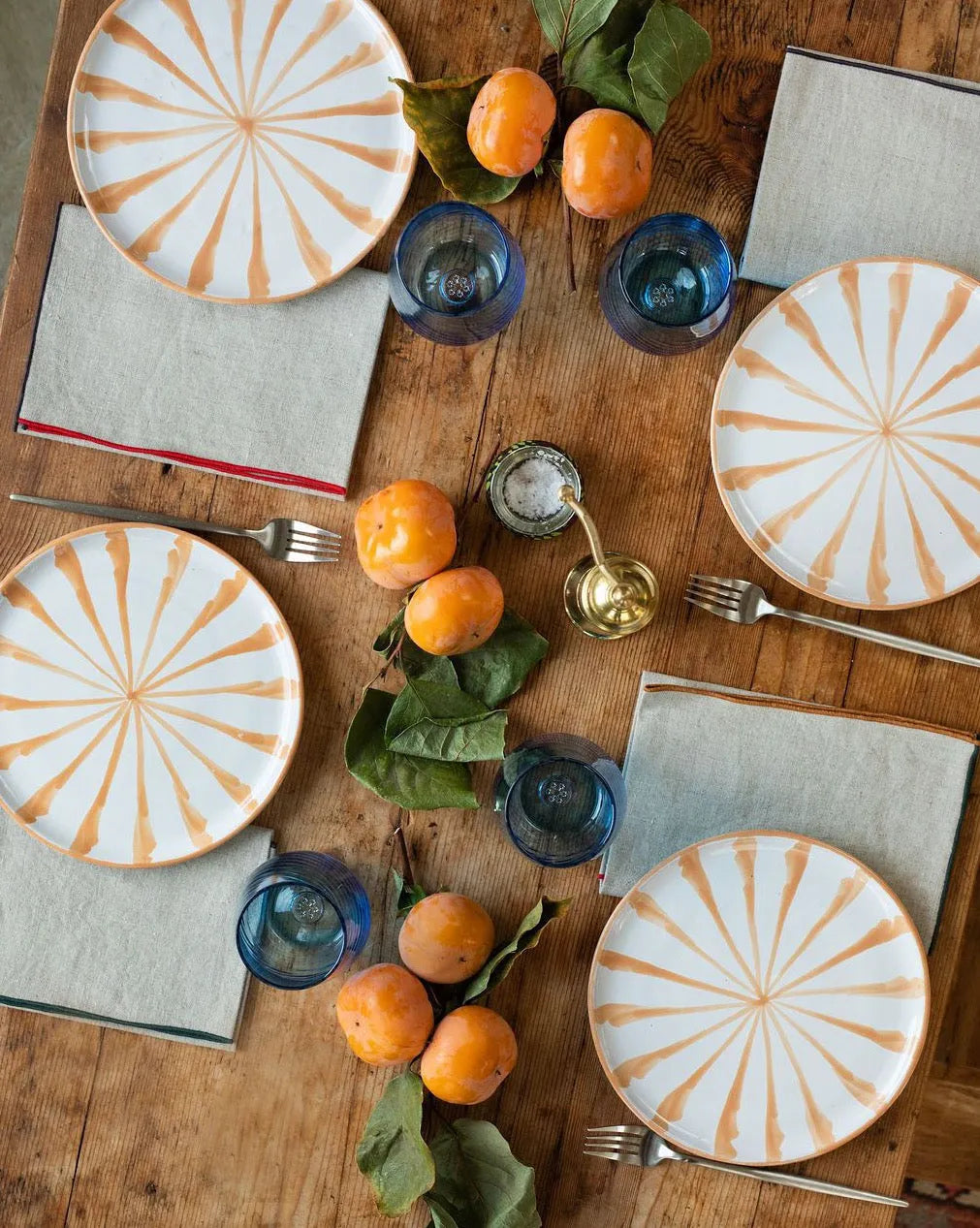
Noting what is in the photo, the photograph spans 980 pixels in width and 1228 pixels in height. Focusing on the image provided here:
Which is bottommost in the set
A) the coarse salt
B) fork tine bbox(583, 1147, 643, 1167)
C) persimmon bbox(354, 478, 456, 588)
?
fork tine bbox(583, 1147, 643, 1167)

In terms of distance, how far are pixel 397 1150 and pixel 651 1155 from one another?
0.26 meters

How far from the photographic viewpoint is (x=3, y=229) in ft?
5.10

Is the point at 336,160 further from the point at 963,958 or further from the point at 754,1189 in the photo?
the point at 963,958

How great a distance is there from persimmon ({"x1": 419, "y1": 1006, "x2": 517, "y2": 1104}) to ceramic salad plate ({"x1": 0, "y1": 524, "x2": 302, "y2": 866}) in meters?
0.28

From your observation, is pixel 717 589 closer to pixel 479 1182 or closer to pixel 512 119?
Result: pixel 512 119

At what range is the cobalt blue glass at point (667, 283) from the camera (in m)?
0.93

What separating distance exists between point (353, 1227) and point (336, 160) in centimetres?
107

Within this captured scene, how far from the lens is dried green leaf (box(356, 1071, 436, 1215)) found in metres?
0.90

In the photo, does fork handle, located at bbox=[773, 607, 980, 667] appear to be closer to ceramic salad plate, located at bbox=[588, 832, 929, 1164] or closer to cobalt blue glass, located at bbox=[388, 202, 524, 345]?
ceramic salad plate, located at bbox=[588, 832, 929, 1164]

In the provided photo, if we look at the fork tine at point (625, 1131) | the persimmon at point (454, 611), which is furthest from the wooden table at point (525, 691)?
the persimmon at point (454, 611)

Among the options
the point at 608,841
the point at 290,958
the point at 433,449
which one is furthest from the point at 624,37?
the point at 290,958

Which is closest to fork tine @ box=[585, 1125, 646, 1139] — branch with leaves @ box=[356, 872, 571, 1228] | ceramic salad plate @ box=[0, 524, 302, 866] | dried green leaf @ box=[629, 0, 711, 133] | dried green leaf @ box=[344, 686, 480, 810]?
branch with leaves @ box=[356, 872, 571, 1228]

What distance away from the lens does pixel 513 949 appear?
0.92 meters

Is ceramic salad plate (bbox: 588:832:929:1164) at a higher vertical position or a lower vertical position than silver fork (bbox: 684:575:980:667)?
lower
